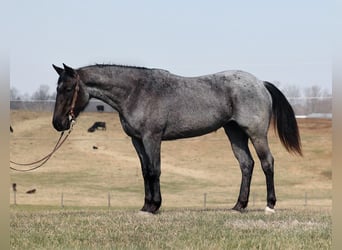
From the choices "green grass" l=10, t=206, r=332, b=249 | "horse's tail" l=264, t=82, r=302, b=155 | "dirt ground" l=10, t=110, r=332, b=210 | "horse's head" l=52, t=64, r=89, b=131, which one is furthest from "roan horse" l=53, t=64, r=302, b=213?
"dirt ground" l=10, t=110, r=332, b=210

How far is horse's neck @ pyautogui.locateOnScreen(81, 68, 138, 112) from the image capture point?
432 inches

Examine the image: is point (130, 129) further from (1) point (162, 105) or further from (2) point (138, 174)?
(2) point (138, 174)

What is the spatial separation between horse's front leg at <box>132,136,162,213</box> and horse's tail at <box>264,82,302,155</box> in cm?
259

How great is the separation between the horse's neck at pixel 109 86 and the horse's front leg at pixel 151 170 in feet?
2.75

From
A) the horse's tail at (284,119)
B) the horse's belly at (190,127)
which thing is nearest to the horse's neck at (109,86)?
the horse's belly at (190,127)

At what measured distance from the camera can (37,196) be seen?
32.7m

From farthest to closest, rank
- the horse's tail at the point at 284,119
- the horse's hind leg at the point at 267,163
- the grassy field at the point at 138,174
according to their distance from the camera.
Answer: the grassy field at the point at 138,174 → the horse's tail at the point at 284,119 → the horse's hind leg at the point at 267,163

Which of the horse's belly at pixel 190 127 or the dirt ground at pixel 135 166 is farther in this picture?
the dirt ground at pixel 135 166

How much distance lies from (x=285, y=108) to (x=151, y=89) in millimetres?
2782

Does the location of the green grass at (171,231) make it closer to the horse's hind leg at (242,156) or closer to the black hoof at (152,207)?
the black hoof at (152,207)

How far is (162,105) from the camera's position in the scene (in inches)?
428

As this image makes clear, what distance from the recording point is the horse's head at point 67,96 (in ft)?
34.8

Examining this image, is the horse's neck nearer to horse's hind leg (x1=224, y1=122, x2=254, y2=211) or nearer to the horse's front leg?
the horse's front leg

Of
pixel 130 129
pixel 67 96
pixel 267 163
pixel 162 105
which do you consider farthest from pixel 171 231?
pixel 267 163
